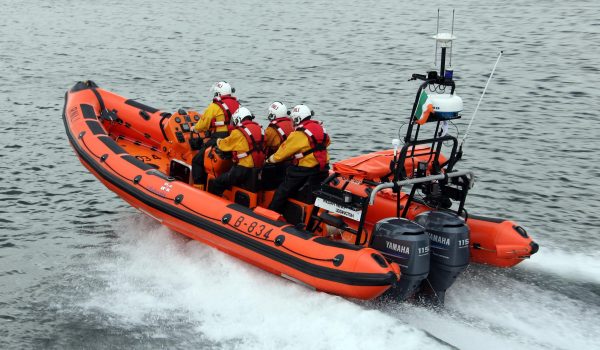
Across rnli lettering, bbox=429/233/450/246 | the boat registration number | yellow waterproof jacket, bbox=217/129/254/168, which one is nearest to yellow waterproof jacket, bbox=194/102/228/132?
yellow waterproof jacket, bbox=217/129/254/168

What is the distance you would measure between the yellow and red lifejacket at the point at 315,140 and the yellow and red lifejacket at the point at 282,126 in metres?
0.56

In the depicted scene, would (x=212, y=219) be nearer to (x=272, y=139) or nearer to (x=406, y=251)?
(x=272, y=139)

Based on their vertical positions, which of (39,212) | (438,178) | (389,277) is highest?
(438,178)

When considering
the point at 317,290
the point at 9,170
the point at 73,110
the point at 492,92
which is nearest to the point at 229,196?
the point at 317,290

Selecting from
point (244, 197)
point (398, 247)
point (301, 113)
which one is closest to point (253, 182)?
point (244, 197)

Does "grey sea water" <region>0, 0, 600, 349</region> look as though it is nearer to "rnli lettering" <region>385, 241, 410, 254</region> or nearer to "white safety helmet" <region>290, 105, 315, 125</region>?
"rnli lettering" <region>385, 241, 410, 254</region>

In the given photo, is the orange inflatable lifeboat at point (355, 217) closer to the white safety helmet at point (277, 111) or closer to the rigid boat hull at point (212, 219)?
the rigid boat hull at point (212, 219)

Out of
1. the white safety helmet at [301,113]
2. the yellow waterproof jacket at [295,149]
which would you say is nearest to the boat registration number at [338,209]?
the yellow waterproof jacket at [295,149]

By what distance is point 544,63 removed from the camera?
680 inches

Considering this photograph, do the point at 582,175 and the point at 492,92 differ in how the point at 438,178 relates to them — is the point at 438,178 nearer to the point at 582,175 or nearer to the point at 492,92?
the point at 582,175

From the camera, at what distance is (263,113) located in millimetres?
14297

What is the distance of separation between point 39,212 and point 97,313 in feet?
11.1

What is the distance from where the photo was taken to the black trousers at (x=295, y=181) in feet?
23.6

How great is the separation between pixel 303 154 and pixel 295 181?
0.31 m
